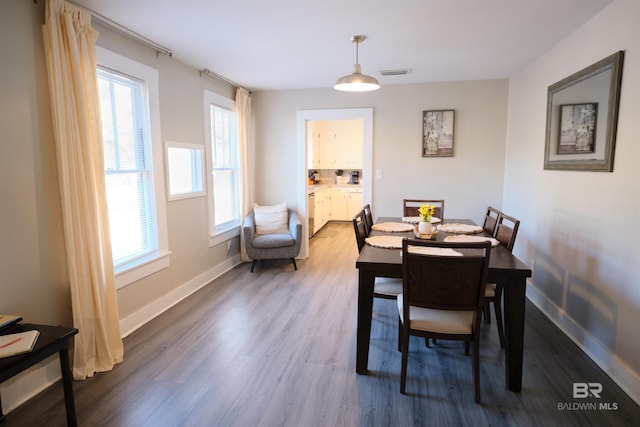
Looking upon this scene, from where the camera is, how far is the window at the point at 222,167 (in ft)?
14.1

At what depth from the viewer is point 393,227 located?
3279 mm

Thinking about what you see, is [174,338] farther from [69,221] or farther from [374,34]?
[374,34]

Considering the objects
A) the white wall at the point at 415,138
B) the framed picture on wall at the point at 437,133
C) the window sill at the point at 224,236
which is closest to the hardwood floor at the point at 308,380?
the window sill at the point at 224,236

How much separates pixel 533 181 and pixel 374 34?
2.24 m

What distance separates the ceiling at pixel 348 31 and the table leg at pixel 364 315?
1817 millimetres

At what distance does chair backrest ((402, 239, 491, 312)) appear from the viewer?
1960 mm

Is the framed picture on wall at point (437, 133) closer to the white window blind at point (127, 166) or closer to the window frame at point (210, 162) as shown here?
the window frame at point (210, 162)

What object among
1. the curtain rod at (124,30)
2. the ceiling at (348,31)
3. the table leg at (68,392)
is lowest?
the table leg at (68,392)

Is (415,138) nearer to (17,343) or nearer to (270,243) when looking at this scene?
(270,243)

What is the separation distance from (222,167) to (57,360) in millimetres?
2820

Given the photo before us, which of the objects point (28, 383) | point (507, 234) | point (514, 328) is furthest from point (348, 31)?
point (28, 383)

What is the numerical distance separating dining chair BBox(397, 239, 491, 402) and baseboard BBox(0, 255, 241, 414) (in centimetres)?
220

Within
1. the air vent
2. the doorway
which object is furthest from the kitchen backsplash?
the air vent

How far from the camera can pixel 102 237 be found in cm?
251
